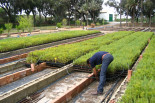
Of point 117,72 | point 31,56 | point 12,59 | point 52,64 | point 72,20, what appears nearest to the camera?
point 117,72

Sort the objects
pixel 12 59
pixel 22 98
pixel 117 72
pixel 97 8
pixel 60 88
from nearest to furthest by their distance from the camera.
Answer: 1. pixel 22 98
2. pixel 60 88
3. pixel 117 72
4. pixel 12 59
5. pixel 97 8

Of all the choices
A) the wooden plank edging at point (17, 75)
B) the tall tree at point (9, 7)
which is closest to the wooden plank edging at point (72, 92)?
the wooden plank edging at point (17, 75)

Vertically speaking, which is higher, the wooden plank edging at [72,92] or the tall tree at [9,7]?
the tall tree at [9,7]

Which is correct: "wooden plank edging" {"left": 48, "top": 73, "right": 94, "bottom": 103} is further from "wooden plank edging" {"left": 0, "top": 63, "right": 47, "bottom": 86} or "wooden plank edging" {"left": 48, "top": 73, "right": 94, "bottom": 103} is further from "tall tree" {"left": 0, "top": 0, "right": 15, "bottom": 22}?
"tall tree" {"left": 0, "top": 0, "right": 15, "bottom": 22}

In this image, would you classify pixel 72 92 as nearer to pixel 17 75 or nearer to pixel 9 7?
pixel 17 75

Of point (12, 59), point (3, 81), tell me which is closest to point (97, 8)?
point (12, 59)

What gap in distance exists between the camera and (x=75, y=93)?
18.5 ft

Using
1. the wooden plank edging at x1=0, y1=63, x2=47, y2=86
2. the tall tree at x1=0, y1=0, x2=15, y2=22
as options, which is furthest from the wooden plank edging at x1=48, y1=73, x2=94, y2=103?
the tall tree at x1=0, y1=0, x2=15, y2=22

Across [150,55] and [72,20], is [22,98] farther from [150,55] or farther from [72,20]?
[72,20]

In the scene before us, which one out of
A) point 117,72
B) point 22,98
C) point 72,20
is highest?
point 72,20

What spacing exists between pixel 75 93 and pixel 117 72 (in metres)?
2.17

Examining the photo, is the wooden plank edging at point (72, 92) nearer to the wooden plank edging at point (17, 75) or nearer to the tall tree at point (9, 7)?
the wooden plank edging at point (17, 75)

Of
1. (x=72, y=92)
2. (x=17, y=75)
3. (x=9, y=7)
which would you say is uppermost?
(x=9, y=7)

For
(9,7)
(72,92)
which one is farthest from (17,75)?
(9,7)
